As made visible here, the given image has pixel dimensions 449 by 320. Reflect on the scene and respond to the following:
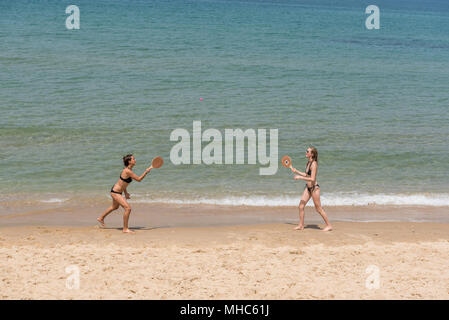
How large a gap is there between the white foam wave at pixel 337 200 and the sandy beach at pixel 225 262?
2170 millimetres

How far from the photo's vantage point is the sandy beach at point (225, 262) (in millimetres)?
8742

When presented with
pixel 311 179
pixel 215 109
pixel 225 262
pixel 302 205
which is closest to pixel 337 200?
pixel 302 205

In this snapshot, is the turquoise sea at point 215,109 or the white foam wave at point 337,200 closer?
the white foam wave at point 337,200

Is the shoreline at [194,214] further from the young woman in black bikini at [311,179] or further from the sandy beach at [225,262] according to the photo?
the young woman in black bikini at [311,179]

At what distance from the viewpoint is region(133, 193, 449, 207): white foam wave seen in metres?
14.6

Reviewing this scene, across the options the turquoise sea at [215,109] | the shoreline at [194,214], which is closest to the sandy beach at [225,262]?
the shoreline at [194,214]

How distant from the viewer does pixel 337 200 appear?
14.9 metres

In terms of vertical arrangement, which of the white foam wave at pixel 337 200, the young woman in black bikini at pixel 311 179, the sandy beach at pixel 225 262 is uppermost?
the young woman in black bikini at pixel 311 179

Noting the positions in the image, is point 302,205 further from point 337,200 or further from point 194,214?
point 337,200

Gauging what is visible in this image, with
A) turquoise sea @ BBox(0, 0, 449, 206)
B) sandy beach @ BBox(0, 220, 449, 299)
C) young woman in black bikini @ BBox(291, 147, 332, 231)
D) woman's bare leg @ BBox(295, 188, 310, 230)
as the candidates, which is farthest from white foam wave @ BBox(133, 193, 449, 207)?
young woman in black bikini @ BBox(291, 147, 332, 231)

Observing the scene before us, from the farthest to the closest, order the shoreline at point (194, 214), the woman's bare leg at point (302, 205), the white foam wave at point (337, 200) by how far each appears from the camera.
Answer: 1. the white foam wave at point (337, 200)
2. the shoreline at point (194, 214)
3. the woman's bare leg at point (302, 205)

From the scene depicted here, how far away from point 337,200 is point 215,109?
31.8 ft

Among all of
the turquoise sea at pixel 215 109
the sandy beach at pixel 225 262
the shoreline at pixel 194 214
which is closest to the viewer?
the sandy beach at pixel 225 262
